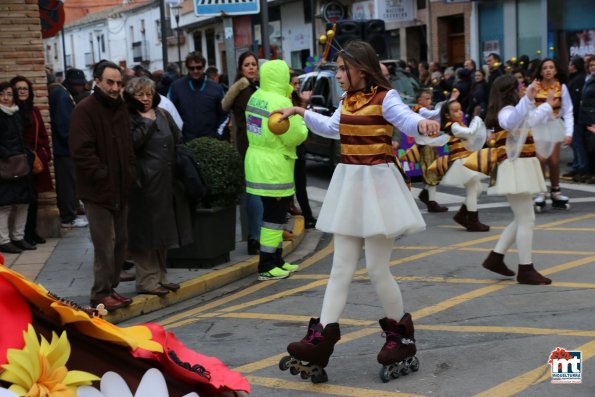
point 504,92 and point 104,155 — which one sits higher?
point 504,92

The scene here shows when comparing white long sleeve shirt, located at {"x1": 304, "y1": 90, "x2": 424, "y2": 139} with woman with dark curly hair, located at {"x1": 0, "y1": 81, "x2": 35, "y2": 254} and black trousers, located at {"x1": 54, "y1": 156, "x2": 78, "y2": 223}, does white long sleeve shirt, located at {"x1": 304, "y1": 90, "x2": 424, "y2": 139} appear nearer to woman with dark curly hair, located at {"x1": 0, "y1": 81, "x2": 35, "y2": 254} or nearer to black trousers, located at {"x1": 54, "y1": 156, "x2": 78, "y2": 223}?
woman with dark curly hair, located at {"x1": 0, "y1": 81, "x2": 35, "y2": 254}

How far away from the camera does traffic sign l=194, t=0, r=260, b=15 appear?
10.4 metres

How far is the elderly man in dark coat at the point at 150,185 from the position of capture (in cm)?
761

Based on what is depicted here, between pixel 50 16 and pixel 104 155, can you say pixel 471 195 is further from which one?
pixel 50 16

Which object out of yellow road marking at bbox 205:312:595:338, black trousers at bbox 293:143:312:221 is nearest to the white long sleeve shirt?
yellow road marking at bbox 205:312:595:338

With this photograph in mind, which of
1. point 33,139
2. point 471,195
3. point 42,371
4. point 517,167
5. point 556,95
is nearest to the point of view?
point 42,371

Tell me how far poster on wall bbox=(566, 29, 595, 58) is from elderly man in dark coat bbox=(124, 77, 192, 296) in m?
17.3

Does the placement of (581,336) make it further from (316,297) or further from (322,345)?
(316,297)

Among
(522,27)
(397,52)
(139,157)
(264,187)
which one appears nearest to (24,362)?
(139,157)

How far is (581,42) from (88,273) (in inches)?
686

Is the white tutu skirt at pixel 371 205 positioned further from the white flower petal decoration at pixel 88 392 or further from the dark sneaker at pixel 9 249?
the dark sneaker at pixel 9 249

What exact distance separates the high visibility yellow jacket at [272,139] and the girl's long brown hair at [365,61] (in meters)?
2.90

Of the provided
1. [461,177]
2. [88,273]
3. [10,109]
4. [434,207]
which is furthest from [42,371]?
[434,207]

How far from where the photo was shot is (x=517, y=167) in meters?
8.02
